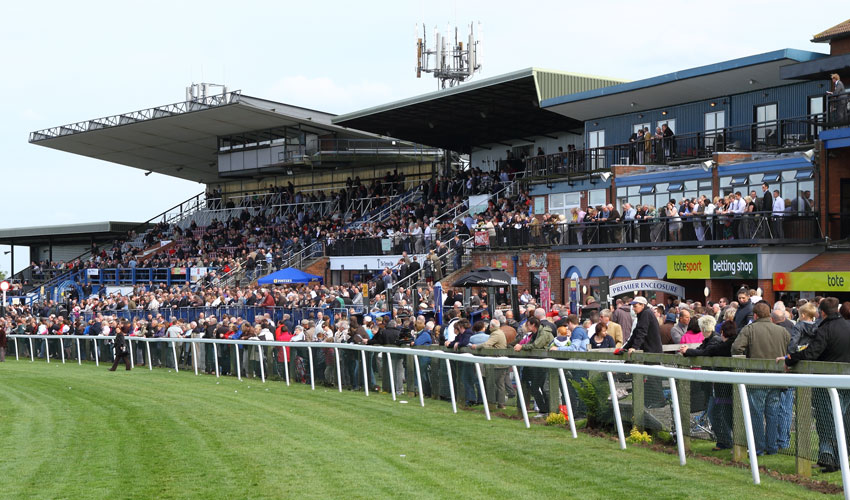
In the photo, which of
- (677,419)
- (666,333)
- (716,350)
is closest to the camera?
(677,419)

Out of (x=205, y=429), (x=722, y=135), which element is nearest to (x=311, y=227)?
(x=722, y=135)

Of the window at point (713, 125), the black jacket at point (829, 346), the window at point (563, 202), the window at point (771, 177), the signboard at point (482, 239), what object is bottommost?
the black jacket at point (829, 346)

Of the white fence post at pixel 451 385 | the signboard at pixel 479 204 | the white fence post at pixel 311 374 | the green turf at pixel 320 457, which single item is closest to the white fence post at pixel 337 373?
the white fence post at pixel 311 374

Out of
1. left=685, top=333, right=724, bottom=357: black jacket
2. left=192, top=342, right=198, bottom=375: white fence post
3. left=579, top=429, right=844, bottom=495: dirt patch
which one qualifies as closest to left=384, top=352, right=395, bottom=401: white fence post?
left=579, top=429, right=844, bottom=495: dirt patch

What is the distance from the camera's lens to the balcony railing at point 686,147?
95.9 ft

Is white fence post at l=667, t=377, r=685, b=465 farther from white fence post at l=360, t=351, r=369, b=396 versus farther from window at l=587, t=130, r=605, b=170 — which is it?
window at l=587, t=130, r=605, b=170

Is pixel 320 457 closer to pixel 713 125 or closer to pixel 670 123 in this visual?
pixel 713 125

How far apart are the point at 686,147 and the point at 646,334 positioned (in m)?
21.9

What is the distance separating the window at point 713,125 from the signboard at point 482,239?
809 cm

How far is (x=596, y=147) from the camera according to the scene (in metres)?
37.0

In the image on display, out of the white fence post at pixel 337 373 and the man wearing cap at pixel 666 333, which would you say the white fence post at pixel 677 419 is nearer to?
the man wearing cap at pixel 666 333

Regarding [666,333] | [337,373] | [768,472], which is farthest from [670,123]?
[768,472]

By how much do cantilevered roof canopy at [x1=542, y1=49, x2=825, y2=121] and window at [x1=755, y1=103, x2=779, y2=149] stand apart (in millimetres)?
704

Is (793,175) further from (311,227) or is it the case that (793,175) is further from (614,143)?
(311,227)
